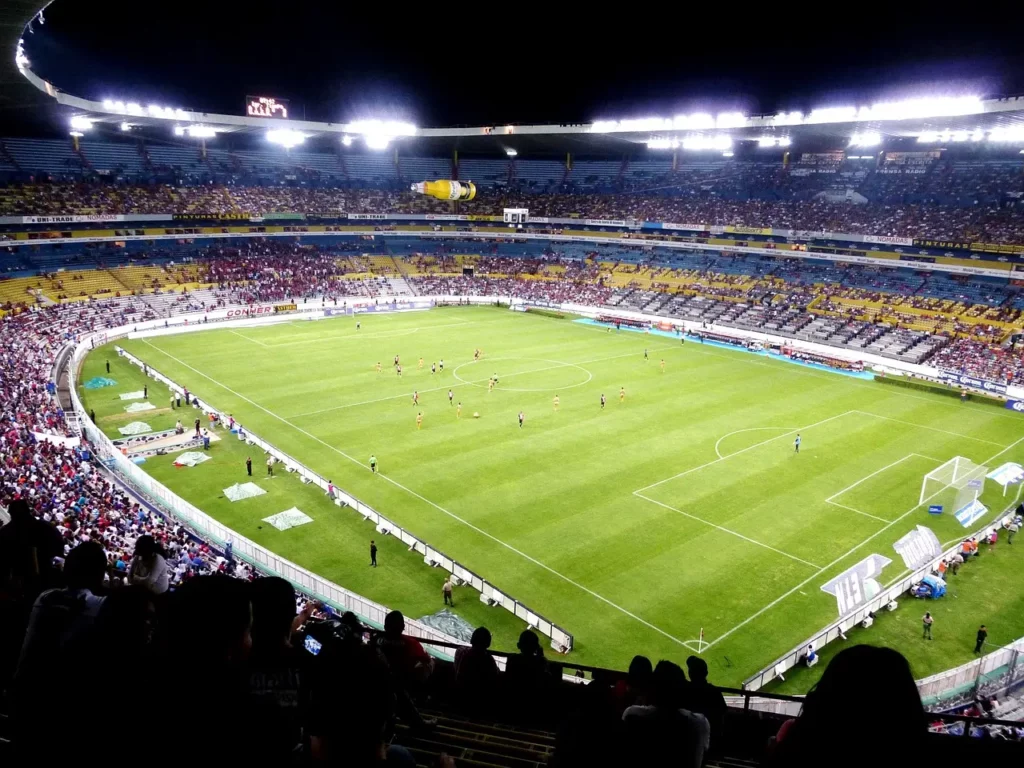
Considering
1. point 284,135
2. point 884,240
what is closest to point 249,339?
point 284,135

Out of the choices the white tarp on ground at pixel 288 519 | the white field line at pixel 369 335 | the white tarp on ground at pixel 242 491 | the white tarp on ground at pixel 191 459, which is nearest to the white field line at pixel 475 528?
the white tarp on ground at pixel 288 519

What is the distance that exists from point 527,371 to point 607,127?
33.2 metres

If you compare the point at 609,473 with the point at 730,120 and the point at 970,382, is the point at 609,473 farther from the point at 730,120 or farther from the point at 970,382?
the point at 730,120

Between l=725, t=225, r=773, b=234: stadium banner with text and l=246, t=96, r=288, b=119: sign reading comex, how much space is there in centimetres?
4729

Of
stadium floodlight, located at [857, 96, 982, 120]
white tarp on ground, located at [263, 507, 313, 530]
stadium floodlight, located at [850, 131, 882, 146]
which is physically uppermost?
stadium floodlight, located at [850, 131, 882, 146]

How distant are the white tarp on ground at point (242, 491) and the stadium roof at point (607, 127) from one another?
20286 millimetres

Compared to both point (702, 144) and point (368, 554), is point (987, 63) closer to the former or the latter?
point (702, 144)

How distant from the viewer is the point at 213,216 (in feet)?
237

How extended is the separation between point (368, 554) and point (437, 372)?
2429 centimetres

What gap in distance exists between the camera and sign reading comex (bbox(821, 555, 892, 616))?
2097 centimetres

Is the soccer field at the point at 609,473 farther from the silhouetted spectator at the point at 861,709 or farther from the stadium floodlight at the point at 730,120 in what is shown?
the stadium floodlight at the point at 730,120

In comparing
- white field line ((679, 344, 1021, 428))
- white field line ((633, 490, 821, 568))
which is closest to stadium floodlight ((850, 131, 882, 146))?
white field line ((679, 344, 1021, 428))

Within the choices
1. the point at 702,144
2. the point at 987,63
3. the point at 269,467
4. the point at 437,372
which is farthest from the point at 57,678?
the point at 702,144

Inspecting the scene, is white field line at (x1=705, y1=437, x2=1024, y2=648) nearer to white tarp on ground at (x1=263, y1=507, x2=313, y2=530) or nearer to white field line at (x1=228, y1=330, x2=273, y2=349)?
white tarp on ground at (x1=263, y1=507, x2=313, y2=530)
